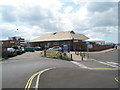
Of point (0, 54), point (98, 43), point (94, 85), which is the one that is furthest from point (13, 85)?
point (98, 43)

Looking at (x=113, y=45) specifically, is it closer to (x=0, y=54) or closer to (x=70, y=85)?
(x=0, y=54)

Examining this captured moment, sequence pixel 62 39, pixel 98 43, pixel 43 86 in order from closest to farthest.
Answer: pixel 43 86 → pixel 98 43 → pixel 62 39

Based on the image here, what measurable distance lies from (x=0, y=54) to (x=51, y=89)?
79.3ft

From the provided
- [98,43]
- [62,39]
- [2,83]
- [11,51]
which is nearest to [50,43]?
[62,39]

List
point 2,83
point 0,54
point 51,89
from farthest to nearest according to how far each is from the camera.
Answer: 1. point 0,54
2. point 2,83
3. point 51,89

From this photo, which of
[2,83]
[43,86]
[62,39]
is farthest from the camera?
[62,39]

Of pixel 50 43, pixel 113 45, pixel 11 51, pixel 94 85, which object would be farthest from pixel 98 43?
pixel 94 85

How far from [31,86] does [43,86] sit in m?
0.64

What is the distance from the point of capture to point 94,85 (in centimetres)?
1028

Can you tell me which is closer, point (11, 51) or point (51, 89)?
point (51, 89)

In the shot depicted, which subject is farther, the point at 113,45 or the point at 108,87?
the point at 113,45

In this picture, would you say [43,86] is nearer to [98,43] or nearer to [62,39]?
[98,43]

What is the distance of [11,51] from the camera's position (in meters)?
33.3

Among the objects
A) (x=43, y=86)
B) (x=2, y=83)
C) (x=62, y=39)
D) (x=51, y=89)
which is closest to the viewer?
(x=51, y=89)
